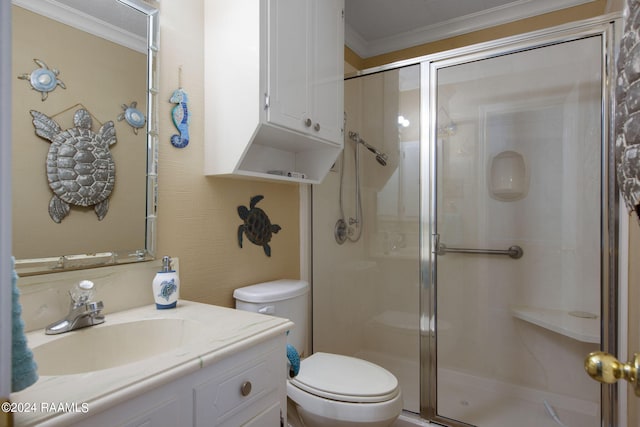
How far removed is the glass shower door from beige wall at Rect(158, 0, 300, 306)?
1.18 m

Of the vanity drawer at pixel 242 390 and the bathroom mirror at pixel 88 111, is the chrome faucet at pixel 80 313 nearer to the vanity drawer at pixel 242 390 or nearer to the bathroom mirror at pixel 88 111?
the bathroom mirror at pixel 88 111

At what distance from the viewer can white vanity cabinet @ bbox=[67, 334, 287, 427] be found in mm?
638

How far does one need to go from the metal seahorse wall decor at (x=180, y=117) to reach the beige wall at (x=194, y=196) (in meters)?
0.02

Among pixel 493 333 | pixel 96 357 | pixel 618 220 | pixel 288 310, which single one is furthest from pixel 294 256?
pixel 618 220

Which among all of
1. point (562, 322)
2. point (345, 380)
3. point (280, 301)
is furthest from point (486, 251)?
point (280, 301)

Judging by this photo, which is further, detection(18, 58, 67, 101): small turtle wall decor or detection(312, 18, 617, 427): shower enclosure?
detection(312, 18, 617, 427): shower enclosure

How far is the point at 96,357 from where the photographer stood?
94 cm

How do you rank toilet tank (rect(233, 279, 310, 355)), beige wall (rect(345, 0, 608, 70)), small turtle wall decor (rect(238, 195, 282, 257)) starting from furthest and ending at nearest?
beige wall (rect(345, 0, 608, 70))
small turtle wall decor (rect(238, 195, 282, 257))
toilet tank (rect(233, 279, 310, 355))

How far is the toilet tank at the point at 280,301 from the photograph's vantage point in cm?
152

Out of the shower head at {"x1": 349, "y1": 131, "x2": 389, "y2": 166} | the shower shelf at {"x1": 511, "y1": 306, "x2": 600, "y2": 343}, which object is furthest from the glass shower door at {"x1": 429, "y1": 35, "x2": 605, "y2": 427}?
the shower head at {"x1": 349, "y1": 131, "x2": 389, "y2": 166}

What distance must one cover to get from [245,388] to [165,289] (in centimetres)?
47

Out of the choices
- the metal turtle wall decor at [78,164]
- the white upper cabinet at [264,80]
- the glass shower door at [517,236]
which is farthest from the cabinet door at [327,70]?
the metal turtle wall decor at [78,164]

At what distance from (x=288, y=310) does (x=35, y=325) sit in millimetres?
927

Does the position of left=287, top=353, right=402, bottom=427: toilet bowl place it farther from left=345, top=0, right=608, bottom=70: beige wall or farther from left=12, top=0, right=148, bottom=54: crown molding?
left=345, top=0, right=608, bottom=70: beige wall
